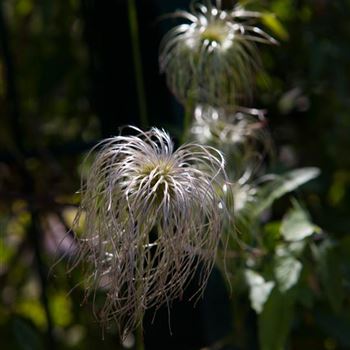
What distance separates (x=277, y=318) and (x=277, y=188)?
0.70ft

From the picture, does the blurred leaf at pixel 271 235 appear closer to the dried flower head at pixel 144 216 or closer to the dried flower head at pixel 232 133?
the dried flower head at pixel 232 133

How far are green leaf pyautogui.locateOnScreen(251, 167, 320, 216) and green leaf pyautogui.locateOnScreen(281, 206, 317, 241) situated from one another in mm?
36

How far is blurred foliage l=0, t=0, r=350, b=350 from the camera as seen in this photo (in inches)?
59.1

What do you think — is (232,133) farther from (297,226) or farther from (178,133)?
(297,226)

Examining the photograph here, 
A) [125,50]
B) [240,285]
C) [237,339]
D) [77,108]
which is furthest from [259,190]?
[77,108]

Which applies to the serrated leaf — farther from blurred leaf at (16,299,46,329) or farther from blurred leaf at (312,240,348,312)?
blurred leaf at (16,299,46,329)

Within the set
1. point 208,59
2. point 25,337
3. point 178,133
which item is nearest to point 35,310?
→ point 25,337

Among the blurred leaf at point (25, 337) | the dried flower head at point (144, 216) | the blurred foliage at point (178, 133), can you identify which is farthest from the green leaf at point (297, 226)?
the blurred leaf at point (25, 337)

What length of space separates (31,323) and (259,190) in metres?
0.47

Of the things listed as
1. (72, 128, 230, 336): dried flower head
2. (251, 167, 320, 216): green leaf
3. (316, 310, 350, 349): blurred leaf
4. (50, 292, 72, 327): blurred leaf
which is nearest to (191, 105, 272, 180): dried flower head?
(251, 167, 320, 216): green leaf

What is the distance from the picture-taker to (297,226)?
1.46m

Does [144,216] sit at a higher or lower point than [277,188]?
higher

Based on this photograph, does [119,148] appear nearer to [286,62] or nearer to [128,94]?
[128,94]

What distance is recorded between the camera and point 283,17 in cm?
206
